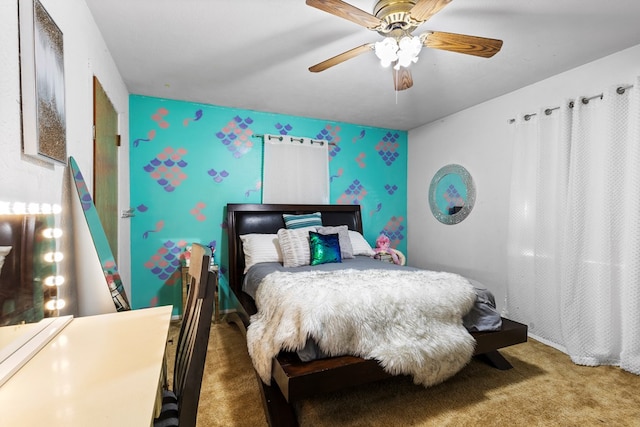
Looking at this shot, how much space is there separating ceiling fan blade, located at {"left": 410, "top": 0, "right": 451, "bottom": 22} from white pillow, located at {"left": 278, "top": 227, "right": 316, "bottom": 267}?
2.00m

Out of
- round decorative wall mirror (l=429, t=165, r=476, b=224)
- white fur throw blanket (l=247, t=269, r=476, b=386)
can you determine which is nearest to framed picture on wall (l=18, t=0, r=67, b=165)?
white fur throw blanket (l=247, t=269, r=476, b=386)

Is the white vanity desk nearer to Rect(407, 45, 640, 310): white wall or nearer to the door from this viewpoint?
the door

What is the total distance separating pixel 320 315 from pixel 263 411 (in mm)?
693

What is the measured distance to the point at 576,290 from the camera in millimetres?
2365

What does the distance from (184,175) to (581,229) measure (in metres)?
3.61

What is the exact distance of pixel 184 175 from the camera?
3.16 meters

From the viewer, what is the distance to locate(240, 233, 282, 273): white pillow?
2904 millimetres

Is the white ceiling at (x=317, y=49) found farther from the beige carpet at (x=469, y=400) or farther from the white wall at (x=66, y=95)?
the beige carpet at (x=469, y=400)

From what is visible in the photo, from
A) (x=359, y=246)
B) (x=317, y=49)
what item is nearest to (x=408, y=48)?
(x=317, y=49)

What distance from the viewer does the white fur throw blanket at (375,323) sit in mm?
1575

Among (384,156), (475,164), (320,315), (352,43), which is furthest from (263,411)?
(384,156)

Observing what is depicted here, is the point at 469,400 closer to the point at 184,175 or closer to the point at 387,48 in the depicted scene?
the point at 387,48

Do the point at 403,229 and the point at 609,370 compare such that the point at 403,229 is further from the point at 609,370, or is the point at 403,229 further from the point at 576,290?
the point at 609,370

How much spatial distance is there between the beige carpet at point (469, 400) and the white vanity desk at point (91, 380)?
898 millimetres
